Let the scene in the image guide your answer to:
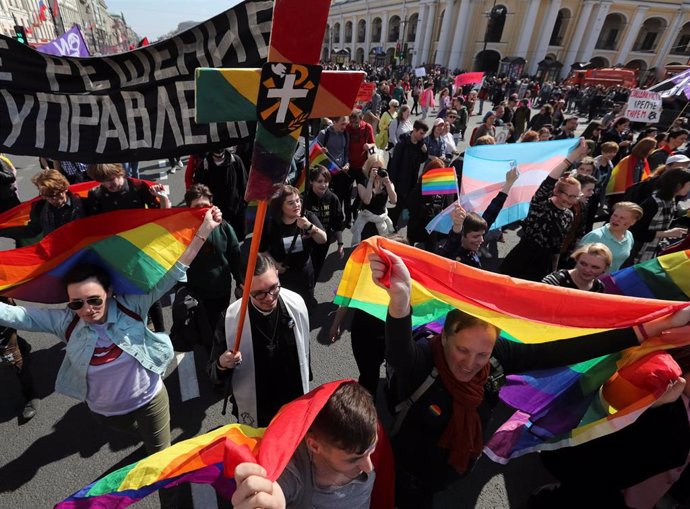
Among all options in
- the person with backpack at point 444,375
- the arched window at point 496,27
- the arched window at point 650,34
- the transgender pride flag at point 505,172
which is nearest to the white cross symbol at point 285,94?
the person with backpack at point 444,375

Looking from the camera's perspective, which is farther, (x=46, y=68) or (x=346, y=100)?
(x=46, y=68)

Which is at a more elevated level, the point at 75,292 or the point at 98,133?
the point at 98,133

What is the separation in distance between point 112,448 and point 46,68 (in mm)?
2694

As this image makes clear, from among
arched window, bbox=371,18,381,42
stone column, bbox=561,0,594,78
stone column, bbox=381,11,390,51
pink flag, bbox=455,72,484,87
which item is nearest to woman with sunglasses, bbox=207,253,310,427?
pink flag, bbox=455,72,484,87

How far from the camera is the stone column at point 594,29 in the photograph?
42.0 m

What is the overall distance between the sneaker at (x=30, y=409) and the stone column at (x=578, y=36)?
54371mm

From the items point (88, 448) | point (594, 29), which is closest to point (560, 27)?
point (594, 29)

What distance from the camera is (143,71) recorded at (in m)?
2.17

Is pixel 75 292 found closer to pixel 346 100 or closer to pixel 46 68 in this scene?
pixel 46 68

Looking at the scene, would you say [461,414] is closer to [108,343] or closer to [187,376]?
[108,343]

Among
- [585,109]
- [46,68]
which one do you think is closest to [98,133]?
[46,68]

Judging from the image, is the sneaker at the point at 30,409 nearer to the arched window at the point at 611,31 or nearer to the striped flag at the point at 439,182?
the striped flag at the point at 439,182

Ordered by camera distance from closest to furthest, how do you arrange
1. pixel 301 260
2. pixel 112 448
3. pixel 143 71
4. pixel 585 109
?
pixel 143 71, pixel 112 448, pixel 301 260, pixel 585 109

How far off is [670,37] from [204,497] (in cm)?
6626
